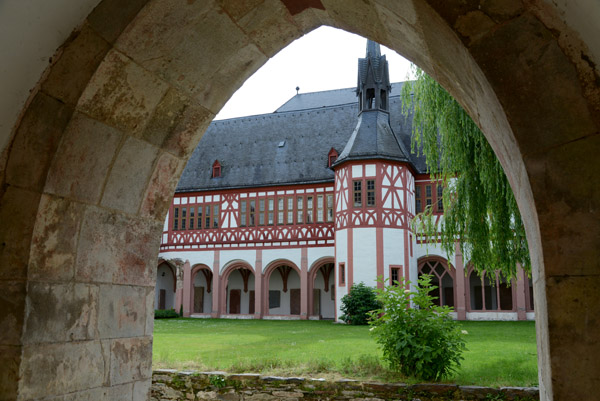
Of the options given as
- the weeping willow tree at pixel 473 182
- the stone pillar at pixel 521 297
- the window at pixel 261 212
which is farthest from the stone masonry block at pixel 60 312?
the window at pixel 261 212

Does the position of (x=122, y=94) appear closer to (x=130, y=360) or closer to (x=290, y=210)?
(x=130, y=360)

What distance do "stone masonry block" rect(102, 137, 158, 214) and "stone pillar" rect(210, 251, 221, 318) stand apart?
23.2 metres

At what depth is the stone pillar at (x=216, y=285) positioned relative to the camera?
25.7 metres

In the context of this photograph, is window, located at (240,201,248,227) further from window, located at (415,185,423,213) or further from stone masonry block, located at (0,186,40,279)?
stone masonry block, located at (0,186,40,279)

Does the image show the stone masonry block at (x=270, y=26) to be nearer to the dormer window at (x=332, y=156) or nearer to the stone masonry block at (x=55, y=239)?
the stone masonry block at (x=55, y=239)

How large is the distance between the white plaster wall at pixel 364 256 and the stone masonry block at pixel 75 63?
19140 millimetres

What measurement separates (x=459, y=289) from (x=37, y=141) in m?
21.5

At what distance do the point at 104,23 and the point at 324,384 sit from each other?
640 cm

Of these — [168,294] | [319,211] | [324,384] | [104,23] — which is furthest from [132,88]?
[168,294]

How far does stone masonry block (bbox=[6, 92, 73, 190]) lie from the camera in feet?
7.43

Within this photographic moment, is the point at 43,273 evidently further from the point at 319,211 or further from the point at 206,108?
the point at 319,211

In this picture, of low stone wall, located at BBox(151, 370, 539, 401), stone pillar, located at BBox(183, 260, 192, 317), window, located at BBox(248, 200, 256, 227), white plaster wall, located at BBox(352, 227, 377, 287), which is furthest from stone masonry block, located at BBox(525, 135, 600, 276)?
stone pillar, located at BBox(183, 260, 192, 317)

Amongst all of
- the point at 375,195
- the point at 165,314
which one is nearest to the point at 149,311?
the point at 375,195

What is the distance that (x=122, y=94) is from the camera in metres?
2.49
